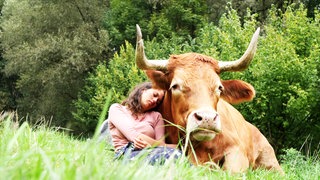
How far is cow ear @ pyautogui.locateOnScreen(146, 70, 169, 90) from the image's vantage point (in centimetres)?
641

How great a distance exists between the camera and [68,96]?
36.3 meters

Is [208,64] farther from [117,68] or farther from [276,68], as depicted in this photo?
[117,68]

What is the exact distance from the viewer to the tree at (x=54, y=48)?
33781 mm

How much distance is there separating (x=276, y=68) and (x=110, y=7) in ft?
66.7

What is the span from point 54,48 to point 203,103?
29231 mm

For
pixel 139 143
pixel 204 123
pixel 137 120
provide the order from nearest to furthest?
pixel 204 123 < pixel 139 143 < pixel 137 120

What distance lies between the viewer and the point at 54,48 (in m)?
33.7

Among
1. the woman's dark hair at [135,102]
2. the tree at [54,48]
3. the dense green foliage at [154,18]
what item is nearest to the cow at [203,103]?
the woman's dark hair at [135,102]

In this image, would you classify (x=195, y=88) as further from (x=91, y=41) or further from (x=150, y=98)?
(x=91, y=41)

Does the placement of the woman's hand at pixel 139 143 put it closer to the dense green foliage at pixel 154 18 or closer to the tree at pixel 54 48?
the dense green foliage at pixel 154 18

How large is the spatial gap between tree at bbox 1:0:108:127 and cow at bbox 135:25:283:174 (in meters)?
27.2

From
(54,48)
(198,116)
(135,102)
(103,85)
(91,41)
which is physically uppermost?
(198,116)

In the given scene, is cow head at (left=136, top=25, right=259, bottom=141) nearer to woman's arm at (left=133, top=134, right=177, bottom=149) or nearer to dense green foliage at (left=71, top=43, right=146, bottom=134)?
woman's arm at (left=133, top=134, right=177, bottom=149)

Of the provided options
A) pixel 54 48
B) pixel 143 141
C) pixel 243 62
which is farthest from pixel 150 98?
pixel 54 48
